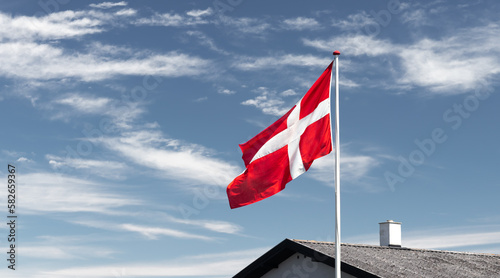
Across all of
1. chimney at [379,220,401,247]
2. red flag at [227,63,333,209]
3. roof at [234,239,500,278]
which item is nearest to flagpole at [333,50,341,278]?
red flag at [227,63,333,209]

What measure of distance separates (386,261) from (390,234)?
3.78m

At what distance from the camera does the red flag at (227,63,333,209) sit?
13.7 m

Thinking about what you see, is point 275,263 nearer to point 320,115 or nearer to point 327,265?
point 327,265

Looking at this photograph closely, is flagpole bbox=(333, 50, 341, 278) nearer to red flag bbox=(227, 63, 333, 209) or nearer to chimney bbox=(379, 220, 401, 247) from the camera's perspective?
red flag bbox=(227, 63, 333, 209)

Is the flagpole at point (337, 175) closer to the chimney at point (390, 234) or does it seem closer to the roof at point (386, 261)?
the roof at point (386, 261)

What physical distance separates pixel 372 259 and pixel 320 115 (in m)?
6.30

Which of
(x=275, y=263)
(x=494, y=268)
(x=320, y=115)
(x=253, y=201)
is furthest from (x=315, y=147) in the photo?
(x=494, y=268)

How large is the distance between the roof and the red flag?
4.25m

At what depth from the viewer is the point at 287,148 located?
14.0 m

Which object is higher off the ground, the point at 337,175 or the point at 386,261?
the point at 337,175

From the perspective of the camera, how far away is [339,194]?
13.5m

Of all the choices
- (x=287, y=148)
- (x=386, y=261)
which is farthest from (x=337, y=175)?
(x=386, y=261)

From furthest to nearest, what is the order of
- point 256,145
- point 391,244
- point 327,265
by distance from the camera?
point 391,244
point 327,265
point 256,145

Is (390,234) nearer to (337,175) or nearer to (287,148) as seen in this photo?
(337,175)
